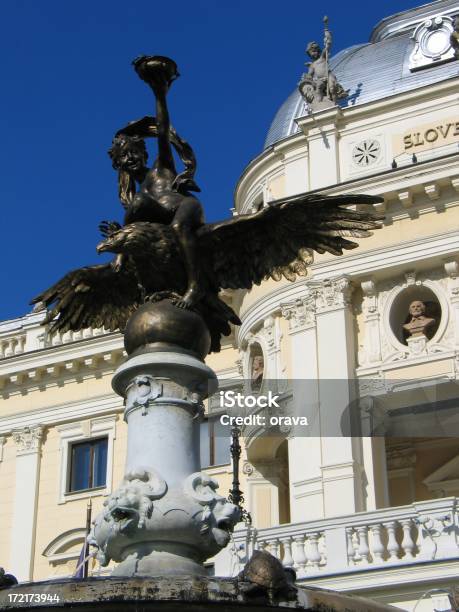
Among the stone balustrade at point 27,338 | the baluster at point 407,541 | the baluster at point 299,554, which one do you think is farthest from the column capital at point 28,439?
the baluster at point 407,541

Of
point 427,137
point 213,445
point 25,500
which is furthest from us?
point 25,500

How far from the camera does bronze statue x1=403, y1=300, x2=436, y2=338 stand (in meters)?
26.4

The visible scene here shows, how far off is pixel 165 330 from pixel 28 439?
1030 inches

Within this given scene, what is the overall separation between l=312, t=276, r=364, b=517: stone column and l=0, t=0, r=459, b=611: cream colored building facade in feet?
0.12

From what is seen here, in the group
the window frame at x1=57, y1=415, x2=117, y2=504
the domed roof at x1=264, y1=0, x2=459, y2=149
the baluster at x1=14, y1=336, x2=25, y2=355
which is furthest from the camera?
the baluster at x1=14, y1=336, x2=25, y2=355

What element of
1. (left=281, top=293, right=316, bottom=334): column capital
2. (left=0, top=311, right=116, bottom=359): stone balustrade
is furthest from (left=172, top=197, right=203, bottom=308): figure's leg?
(left=0, top=311, right=116, bottom=359): stone balustrade

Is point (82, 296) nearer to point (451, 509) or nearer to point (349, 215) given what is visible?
point (349, 215)

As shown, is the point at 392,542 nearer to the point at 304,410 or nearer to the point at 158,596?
the point at 304,410

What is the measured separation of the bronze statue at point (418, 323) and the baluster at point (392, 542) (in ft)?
26.1

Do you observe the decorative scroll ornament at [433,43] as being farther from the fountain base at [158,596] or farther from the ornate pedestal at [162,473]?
the fountain base at [158,596]

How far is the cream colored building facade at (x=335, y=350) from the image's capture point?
2569cm

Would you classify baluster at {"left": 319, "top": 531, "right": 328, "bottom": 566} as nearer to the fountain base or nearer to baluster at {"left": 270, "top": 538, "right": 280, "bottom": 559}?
baluster at {"left": 270, "top": 538, "right": 280, "bottom": 559}

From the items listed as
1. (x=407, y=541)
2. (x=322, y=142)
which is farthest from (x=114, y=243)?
(x=322, y=142)

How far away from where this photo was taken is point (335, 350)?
26.7m
